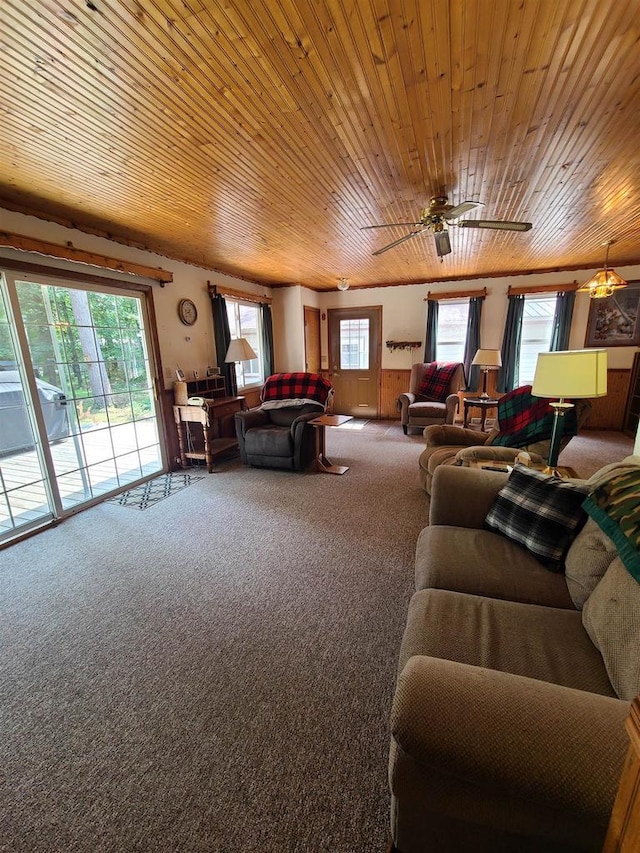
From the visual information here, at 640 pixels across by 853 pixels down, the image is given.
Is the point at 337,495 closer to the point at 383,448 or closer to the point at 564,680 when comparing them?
the point at 383,448

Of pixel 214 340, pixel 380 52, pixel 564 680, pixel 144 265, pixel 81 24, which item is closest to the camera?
pixel 564 680

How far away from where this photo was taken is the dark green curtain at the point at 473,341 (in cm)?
569

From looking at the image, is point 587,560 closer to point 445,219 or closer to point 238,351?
point 445,219

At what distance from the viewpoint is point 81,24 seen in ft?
Result: 3.92

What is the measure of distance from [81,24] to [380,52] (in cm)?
105

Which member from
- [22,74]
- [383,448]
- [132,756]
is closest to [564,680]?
[132,756]

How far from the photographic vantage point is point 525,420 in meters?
2.83

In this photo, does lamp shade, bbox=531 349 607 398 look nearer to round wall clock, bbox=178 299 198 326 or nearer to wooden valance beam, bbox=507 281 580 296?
round wall clock, bbox=178 299 198 326

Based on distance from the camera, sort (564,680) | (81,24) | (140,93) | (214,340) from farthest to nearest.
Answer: (214,340) < (140,93) < (81,24) < (564,680)

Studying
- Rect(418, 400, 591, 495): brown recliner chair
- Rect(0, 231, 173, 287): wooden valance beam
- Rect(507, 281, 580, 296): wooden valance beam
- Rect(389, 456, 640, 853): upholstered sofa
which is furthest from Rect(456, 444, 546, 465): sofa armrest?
Rect(507, 281, 580, 296): wooden valance beam

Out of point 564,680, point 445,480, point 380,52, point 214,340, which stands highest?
point 380,52

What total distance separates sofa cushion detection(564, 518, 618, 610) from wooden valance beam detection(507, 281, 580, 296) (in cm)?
520

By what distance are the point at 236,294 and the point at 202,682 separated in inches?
181

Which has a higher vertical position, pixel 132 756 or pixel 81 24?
pixel 81 24
